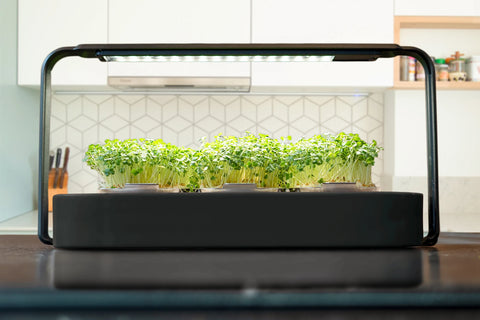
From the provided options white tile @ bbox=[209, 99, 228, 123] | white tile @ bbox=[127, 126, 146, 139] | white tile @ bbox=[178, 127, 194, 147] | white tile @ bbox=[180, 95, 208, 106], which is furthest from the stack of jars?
white tile @ bbox=[127, 126, 146, 139]

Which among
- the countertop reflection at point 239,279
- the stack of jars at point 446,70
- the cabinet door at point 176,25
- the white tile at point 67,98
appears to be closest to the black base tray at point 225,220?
the countertop reflection at point 239,279

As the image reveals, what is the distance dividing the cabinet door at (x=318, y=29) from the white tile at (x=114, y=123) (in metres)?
0.88

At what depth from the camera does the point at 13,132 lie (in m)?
2.52

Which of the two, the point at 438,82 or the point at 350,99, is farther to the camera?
the point at 350,99

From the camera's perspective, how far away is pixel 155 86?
2566 millimetres

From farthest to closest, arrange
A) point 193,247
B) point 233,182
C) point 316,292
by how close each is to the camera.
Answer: point 233,182, point 193,247, point 316,292

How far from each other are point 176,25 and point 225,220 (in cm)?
187

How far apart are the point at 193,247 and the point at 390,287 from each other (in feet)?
1.25

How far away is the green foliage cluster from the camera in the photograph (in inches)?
38.0

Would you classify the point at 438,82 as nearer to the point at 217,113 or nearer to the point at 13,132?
the point at 217,113

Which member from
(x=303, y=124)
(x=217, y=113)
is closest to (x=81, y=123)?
(x=217, y=113)

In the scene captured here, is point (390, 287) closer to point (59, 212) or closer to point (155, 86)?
point (59, 212)

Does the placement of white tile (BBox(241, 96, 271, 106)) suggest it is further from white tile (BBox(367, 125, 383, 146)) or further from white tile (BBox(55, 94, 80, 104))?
white tile (BBox(55, 94, 80, 104))

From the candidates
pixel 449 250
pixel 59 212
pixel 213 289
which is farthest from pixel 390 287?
pixel 59 212
